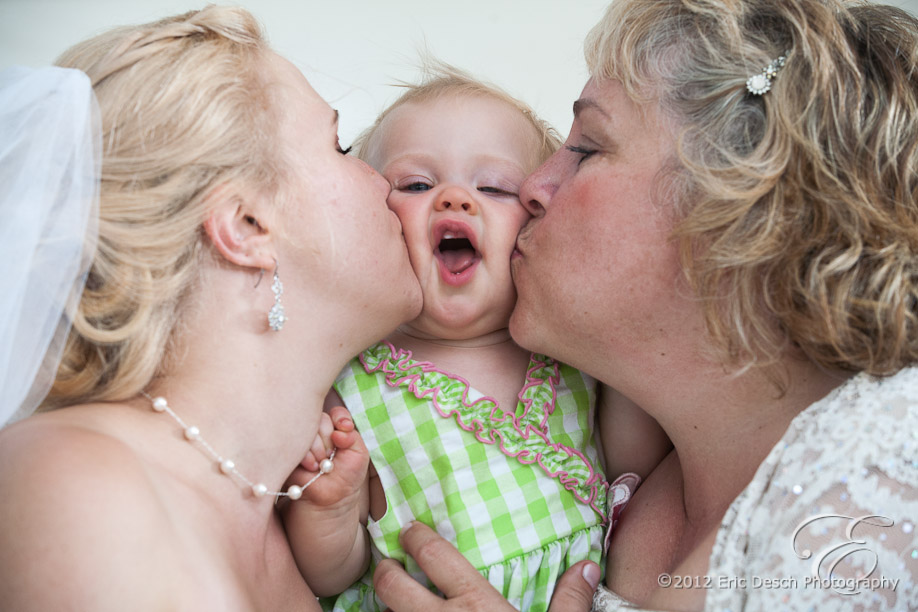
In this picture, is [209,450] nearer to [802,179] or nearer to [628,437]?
[628,437]

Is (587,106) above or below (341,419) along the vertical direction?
above

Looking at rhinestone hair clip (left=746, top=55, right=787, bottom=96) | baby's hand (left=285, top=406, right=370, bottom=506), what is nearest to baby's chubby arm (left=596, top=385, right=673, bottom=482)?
baby's hand (left=285, top=406, right=370, bottom=506)

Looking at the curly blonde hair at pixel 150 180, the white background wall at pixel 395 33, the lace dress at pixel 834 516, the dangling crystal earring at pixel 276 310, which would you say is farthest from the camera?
the white background wall at pixel 395 33

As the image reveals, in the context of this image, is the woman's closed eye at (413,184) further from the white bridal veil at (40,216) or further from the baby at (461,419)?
the white bridal veil at (40,216)

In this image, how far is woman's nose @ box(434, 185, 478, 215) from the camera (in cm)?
165

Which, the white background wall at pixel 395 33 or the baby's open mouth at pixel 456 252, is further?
the white background wall at pixel 395 33

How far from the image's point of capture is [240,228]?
1.38m

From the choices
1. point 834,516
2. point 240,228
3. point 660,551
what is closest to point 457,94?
point 240,228

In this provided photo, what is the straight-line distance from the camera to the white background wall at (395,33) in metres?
3.05

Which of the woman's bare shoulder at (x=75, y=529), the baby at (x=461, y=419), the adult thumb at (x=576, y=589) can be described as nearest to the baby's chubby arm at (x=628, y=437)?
the baby at (x=461, y=419)

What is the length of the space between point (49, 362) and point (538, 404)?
94cm

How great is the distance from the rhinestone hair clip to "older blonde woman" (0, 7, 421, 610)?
695mm

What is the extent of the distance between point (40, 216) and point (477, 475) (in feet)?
2.98

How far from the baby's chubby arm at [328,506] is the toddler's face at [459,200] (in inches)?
12.6
